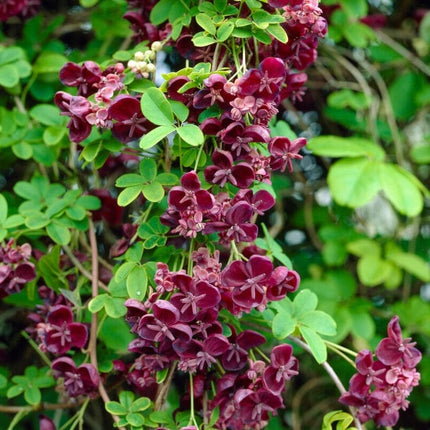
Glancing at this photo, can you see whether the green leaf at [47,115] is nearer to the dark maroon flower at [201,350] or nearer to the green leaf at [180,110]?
the green leaf at [180,110]

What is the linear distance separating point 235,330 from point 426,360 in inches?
38.6

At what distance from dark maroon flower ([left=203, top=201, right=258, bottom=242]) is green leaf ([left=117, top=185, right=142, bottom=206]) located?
0.14m

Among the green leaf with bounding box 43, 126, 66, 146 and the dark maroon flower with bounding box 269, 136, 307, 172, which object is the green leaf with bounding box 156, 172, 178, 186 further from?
the green leaf with bounding box 43, 126, 66, 146

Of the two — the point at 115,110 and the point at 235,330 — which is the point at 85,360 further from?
the point at 115,110

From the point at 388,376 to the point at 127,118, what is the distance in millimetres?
518

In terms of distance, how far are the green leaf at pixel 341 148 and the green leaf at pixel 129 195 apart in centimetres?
62

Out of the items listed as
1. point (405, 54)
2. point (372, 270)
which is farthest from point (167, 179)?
point (405, 54)

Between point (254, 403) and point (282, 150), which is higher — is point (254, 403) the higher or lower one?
the lower one

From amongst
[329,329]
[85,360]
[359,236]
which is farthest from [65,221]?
[359,236]

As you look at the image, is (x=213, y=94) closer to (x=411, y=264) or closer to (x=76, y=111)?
(x=76, y=111)

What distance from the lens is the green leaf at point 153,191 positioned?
3.12 ft

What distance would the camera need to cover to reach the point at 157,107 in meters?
0.91

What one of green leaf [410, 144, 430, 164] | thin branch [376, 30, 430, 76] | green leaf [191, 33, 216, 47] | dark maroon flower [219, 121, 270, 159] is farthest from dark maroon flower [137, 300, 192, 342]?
thin branch [376, 30, 430, 76]

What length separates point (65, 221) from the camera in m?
1.15
